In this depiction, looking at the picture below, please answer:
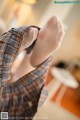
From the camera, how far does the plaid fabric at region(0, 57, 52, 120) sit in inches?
17.1

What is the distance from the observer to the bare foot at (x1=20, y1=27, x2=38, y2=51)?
1.22 ft

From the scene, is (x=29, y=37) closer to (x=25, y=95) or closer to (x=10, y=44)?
(x=10, y=44)

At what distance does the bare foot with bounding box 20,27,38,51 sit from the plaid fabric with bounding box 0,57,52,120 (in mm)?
66

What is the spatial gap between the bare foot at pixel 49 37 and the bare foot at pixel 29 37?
13 millimetres

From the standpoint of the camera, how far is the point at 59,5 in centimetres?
41

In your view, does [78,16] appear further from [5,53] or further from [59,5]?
[5,53]

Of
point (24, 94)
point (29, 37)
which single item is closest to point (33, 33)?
point (29, 37)

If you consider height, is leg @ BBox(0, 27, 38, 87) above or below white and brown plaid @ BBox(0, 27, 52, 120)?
above

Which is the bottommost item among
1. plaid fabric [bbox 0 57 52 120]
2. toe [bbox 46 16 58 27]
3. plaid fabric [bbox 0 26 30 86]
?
plaid fabric [bbox 0 57 52 120]

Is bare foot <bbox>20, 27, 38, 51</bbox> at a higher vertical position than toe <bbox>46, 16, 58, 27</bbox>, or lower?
lower

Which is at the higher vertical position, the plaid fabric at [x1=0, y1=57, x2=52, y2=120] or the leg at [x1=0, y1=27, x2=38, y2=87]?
the leg at [x1=0, y1=27, x2=38, y2=87]

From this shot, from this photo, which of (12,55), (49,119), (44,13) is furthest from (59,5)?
(49,119)

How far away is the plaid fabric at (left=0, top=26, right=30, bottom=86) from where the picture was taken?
1.15ft

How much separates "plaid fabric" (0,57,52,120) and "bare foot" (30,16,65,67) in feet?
0.11
